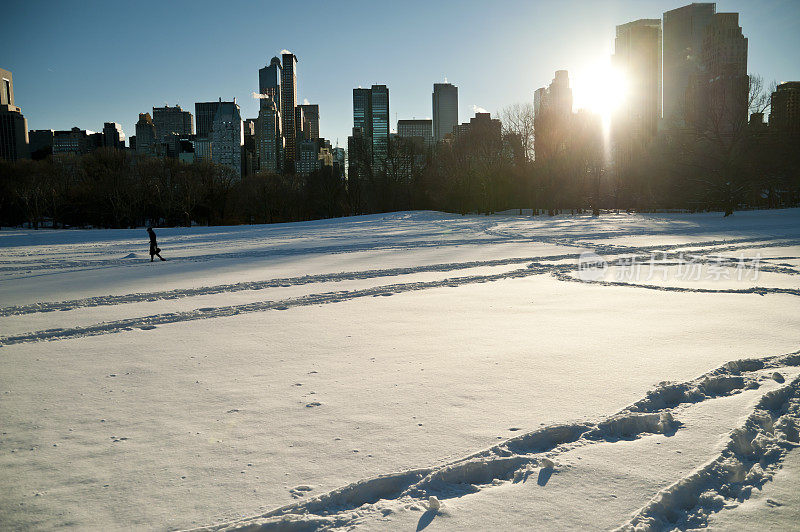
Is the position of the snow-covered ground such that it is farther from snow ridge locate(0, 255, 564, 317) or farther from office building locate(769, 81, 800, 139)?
office building locate(769, 81, 800, 139)

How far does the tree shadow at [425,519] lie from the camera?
117 inches

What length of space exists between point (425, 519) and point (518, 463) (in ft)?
3.02

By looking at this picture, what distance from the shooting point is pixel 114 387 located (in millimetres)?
5219

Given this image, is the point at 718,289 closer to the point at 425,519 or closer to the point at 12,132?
the point at 425,519

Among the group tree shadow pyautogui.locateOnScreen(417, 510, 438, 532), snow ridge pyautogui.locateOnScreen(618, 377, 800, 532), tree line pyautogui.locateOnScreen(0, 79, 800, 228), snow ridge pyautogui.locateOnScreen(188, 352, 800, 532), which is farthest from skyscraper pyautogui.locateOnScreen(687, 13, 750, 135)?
tree shadow pyautogui.locateOnScreen(417, 510, 438, 532)

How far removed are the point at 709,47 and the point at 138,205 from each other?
115602 millimetres

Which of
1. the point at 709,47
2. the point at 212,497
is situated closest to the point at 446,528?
the point at 212,497

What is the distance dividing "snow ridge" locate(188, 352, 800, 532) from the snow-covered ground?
0.01 meters

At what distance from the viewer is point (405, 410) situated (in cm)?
454

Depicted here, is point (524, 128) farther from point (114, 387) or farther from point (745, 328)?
point (114, 387)

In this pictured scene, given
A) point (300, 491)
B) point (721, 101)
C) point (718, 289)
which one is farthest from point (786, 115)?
point (300, 491)

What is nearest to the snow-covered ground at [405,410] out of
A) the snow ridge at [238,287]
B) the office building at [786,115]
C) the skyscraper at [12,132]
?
the snow ridge at [238,287]

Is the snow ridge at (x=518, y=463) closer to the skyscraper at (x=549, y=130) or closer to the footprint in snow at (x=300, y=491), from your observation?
the footprint in snow at (x=300, y=491)

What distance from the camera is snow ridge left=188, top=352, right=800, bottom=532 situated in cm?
306
